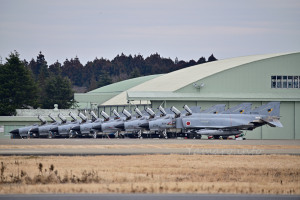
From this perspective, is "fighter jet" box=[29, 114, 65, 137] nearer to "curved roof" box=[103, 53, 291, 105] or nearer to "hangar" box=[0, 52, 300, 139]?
"hangar" box=[0, 52, 300, 139]

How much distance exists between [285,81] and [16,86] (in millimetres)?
54845

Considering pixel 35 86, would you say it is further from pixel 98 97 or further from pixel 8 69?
pixel 98 97

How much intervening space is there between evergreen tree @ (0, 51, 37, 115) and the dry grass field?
3003 inches

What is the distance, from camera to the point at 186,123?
5884 cm

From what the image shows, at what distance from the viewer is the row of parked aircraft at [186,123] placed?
58.8 m

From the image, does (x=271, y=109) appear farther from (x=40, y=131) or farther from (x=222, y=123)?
(x=40, y=131)

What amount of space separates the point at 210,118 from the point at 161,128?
5.07m

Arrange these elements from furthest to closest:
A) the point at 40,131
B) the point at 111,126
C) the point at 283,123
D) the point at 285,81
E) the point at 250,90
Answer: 1. the point at 285,81
2. the point at 250,90
3. the point at 283,123
4. the point at 40,131
5. the point at 111,126

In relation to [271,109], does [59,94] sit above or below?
above

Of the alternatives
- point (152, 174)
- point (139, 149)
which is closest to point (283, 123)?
point (139, 149)

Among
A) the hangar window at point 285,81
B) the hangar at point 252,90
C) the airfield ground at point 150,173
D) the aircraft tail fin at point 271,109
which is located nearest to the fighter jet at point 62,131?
the hangar at point 252,90

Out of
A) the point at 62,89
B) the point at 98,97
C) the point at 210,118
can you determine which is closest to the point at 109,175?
the point at 210,118

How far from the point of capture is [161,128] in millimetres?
60000

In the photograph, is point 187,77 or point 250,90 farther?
point 187,77
